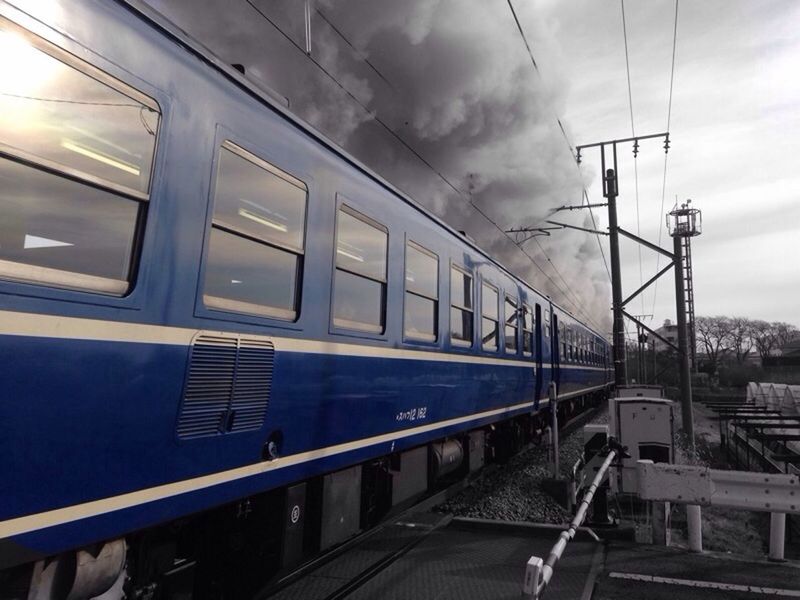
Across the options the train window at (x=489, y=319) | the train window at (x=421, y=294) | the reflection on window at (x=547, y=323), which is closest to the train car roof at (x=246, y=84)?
the train window at (x=421, y=294)

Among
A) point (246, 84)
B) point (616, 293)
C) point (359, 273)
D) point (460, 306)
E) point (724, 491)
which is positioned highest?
point (616, 293)

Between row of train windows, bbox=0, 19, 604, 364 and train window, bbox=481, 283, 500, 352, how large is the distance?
4350mm

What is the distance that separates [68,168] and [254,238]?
1160 millimetres

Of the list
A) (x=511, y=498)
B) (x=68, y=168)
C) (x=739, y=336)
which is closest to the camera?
(x=68, y=168)

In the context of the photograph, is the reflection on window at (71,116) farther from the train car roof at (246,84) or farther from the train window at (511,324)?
the train window at (511,324)

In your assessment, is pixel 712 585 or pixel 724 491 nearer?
pixel 712 585

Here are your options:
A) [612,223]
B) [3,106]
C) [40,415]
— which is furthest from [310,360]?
[612,223]

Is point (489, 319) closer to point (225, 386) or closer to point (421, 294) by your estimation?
point (421, 294)

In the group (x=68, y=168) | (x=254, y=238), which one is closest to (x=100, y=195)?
(x=68, y=168)

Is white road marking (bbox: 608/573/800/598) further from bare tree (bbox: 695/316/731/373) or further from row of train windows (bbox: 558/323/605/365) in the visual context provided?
bare tree (bbox: 695/316/731/373)

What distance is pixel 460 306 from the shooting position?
6938 mm

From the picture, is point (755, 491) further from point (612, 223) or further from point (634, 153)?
point (634, 153)

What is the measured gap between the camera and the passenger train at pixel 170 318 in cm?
217

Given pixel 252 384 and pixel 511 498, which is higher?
pixel 252 384
